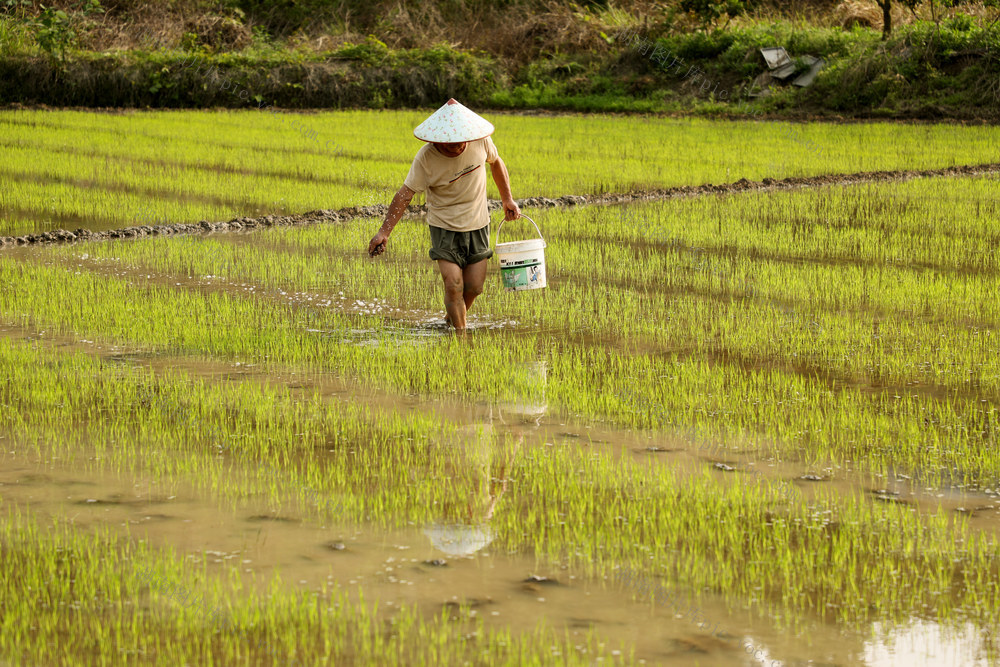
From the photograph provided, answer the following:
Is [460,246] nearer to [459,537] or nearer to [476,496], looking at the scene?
[476,496]

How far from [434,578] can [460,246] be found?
2.89 m

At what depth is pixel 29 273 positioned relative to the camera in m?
7.41

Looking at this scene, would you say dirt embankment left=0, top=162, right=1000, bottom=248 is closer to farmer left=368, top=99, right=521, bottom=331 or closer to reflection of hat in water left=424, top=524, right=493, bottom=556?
farmer left=368, top=99, right=521, bottom=331

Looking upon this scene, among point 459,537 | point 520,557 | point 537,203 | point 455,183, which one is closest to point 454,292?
point 455,183

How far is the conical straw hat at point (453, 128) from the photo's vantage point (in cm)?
539

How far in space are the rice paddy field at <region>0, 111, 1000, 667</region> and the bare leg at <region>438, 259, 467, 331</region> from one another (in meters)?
0.10

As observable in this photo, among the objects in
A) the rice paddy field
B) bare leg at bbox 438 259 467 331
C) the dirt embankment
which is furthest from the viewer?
the dirt embankment

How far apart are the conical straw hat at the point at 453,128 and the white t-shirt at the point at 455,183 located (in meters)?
0.16

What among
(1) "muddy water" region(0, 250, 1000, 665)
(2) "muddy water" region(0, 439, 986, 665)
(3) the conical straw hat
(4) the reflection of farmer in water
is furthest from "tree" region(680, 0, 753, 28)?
(2) "muddy water" region(0, 439, 986, 665)

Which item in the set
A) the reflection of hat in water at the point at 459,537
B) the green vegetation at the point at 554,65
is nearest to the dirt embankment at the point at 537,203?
the reflection of hat in water at the point at 459,537

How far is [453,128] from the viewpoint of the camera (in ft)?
17.7

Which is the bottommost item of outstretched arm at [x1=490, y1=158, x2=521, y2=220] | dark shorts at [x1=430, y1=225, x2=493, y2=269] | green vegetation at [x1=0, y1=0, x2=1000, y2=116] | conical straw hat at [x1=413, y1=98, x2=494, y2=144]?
dark shorts at [x1=430, y1=225, x2=493, y2=269]

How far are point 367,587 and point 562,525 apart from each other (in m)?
0.64

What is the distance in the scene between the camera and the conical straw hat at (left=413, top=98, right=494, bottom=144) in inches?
212
